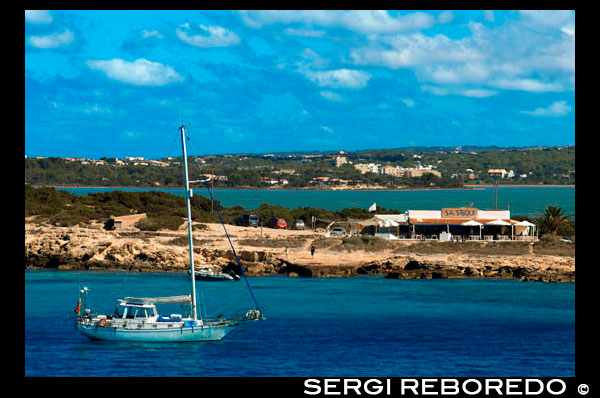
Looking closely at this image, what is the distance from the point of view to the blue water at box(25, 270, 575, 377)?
30.1 meters

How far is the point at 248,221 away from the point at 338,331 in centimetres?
3858

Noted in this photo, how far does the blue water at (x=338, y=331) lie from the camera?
30094 mm

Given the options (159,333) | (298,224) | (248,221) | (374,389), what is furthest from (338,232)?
(374,389)

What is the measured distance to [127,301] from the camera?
1331 inches

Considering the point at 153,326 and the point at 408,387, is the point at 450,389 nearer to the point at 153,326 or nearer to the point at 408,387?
the point at 408,387

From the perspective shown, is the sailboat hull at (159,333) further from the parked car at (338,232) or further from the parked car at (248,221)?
the parked car at (248,221)

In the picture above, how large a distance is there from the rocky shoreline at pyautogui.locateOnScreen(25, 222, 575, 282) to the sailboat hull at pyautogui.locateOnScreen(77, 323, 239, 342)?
21558 mm

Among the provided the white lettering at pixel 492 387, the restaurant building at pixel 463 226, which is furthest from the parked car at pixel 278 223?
the white lettering at pixel 492 387

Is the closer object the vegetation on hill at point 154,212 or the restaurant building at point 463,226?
the restaurant building at point 463,226

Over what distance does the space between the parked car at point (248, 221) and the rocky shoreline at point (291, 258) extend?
10.6 m

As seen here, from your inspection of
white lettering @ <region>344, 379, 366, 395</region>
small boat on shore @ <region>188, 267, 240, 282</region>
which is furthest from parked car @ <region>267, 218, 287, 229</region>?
white lettering @ <region>344, 379, 366, 395</region>

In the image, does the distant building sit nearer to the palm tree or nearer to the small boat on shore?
the small boat on shore

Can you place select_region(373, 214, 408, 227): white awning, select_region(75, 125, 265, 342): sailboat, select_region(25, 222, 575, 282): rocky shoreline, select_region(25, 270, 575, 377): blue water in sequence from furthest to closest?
select_region(373, 214, 408, 227): white awning, select_region(25, 222, 575, 282): rocky shoreline, select_region(75, 125, 265, 342): sailboat, select_region(25, 270, 575, 377): blue water
